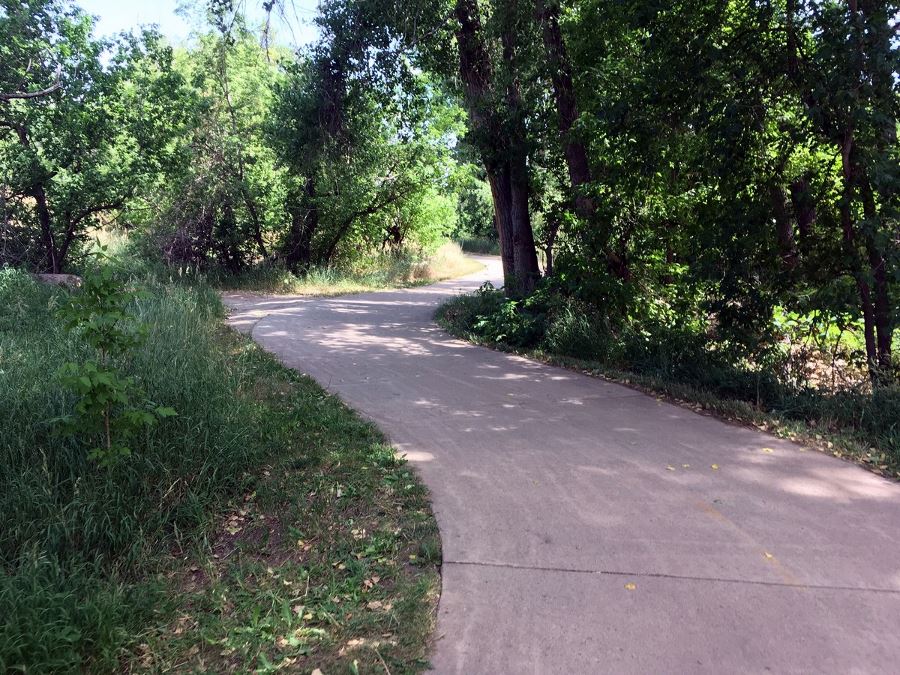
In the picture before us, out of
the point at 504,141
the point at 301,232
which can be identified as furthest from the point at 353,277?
Result: the point at 504,141

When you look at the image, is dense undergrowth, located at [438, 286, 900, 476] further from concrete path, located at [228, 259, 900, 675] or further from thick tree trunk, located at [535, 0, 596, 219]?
thick tree trunk, located at [535, 0, 596, 219]

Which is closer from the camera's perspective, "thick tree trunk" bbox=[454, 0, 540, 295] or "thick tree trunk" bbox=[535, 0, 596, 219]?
"thick tree trunk" bbox=[535, 0, 596, 219]

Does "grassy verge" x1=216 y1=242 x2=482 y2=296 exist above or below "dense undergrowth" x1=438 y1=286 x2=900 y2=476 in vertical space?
above

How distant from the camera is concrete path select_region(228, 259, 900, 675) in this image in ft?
9.56

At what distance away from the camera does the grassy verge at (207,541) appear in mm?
2992

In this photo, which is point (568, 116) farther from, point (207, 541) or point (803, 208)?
point (207, 541)

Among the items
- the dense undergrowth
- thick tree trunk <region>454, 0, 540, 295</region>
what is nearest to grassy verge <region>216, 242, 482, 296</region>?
thick tree trunk <region>454, 0, 540, 295</region>

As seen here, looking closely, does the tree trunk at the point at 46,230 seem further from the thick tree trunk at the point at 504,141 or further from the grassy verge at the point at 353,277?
the thick tree trunk at the point at 504,141

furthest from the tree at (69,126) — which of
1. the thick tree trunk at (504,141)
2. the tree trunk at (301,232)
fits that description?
the thick tree trunk at (504,141)

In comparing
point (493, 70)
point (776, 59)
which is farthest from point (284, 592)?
point (493, 70)

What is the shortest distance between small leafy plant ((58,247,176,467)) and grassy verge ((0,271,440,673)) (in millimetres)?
167

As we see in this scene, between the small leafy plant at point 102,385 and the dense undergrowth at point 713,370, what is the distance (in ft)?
16.6

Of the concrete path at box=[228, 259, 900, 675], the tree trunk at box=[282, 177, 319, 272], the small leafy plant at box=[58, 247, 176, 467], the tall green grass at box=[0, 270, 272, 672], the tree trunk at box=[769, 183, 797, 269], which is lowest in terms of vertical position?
the concrete path at box=[228, 259, 900, 675]

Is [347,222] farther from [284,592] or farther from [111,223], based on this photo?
[284,592]
